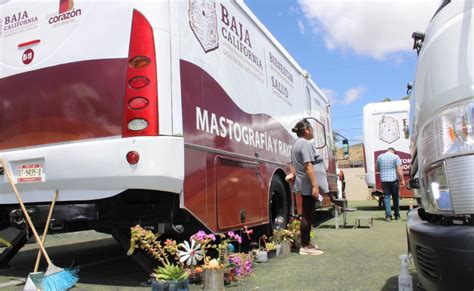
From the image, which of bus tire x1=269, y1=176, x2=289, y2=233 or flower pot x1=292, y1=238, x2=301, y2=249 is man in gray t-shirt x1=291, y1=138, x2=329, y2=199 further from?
flower pot x1=292, y1=238, x2=301, y2=249

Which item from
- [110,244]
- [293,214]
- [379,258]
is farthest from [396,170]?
[110,244]

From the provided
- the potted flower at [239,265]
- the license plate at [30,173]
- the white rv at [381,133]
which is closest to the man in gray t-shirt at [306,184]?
the potted flower at [239,265]

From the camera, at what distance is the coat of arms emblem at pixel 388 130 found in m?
13.6

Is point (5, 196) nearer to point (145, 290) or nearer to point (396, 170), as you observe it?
point (145, 290)

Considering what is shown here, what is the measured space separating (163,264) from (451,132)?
2.59 metres

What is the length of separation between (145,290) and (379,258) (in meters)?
2.76

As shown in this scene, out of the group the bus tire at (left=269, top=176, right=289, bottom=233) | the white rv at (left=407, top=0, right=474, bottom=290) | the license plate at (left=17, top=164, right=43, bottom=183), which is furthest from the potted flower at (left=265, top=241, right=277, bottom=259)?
the white rv at (left=407, top=0, right=474, bottom=290)

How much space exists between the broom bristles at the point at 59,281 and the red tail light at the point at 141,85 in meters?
1.39

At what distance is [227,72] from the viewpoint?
5016mm

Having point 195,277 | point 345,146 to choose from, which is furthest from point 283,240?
point 345,146

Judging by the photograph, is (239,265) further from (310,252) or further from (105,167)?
(310,252)

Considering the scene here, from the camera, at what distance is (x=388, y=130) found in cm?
1374

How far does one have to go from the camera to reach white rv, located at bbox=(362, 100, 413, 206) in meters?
13.5

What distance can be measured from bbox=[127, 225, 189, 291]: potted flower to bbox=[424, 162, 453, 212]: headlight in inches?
82.7
